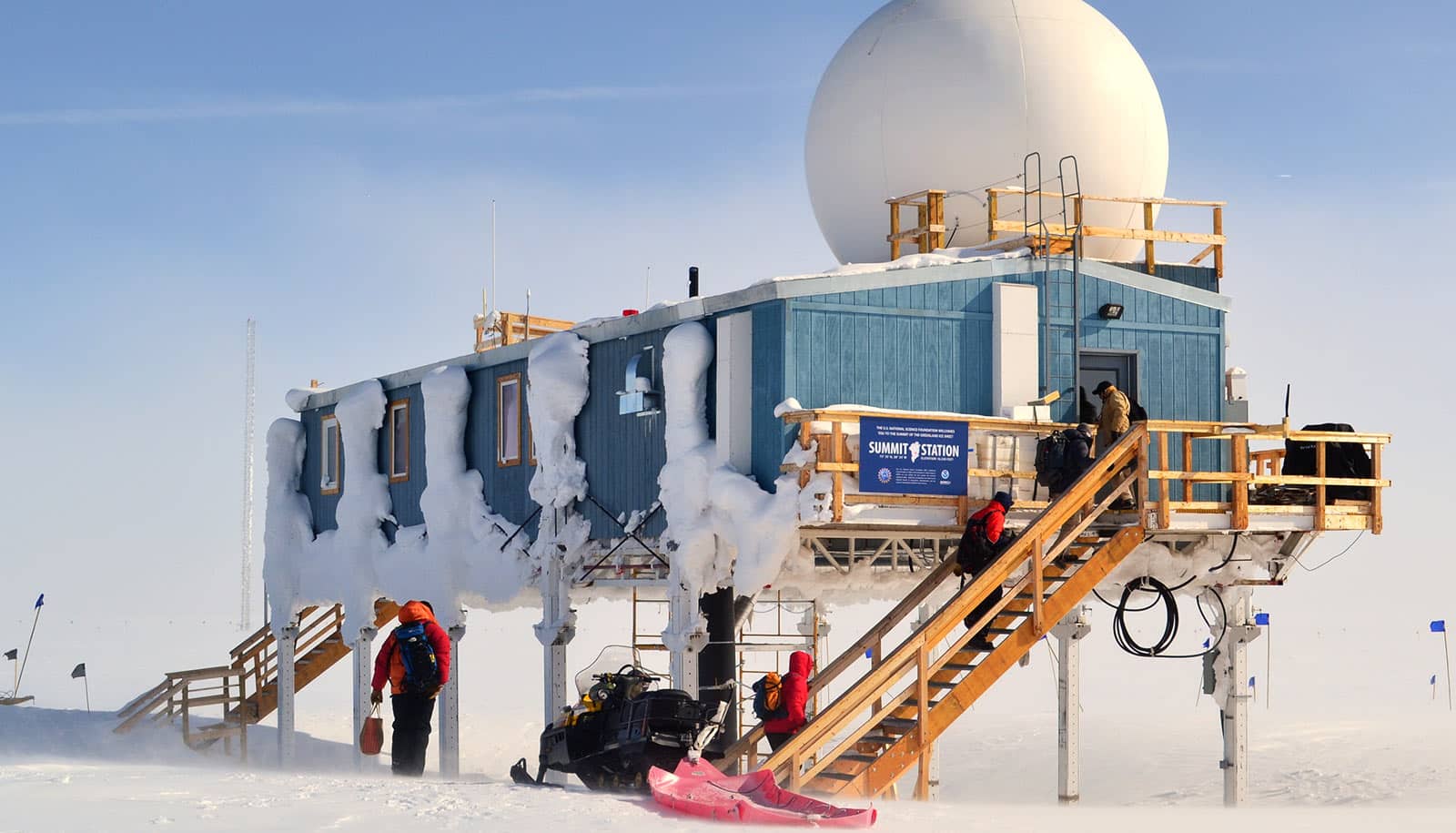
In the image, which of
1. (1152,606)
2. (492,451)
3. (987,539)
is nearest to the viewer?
(987,539)

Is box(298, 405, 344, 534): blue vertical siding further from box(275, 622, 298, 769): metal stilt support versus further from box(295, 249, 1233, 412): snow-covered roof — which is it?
box(295, 249, 1233, 412): snow-covered roof

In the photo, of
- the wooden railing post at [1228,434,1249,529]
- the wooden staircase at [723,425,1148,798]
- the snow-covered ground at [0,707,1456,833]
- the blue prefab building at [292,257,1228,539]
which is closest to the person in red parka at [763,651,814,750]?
the wooden staircase at [723,425,1148,798]

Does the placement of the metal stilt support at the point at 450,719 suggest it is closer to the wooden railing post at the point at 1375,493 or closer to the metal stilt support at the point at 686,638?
the metal stilt support at the point at 686,638

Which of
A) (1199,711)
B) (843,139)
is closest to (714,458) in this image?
(843,139)

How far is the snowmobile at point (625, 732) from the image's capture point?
57.7ft

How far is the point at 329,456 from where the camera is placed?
33.0 metres

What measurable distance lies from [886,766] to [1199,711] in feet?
85.2

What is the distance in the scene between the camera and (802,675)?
18219mm

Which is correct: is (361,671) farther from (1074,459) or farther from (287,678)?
(1074,459)

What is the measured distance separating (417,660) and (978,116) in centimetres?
1341

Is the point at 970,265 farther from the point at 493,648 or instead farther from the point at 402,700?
the point at 493,648

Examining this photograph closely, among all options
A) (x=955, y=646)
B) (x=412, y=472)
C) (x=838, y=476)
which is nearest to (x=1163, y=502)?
(x=955, y=646)

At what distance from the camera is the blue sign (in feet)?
68.1

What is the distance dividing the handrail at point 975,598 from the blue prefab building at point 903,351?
2.46m
